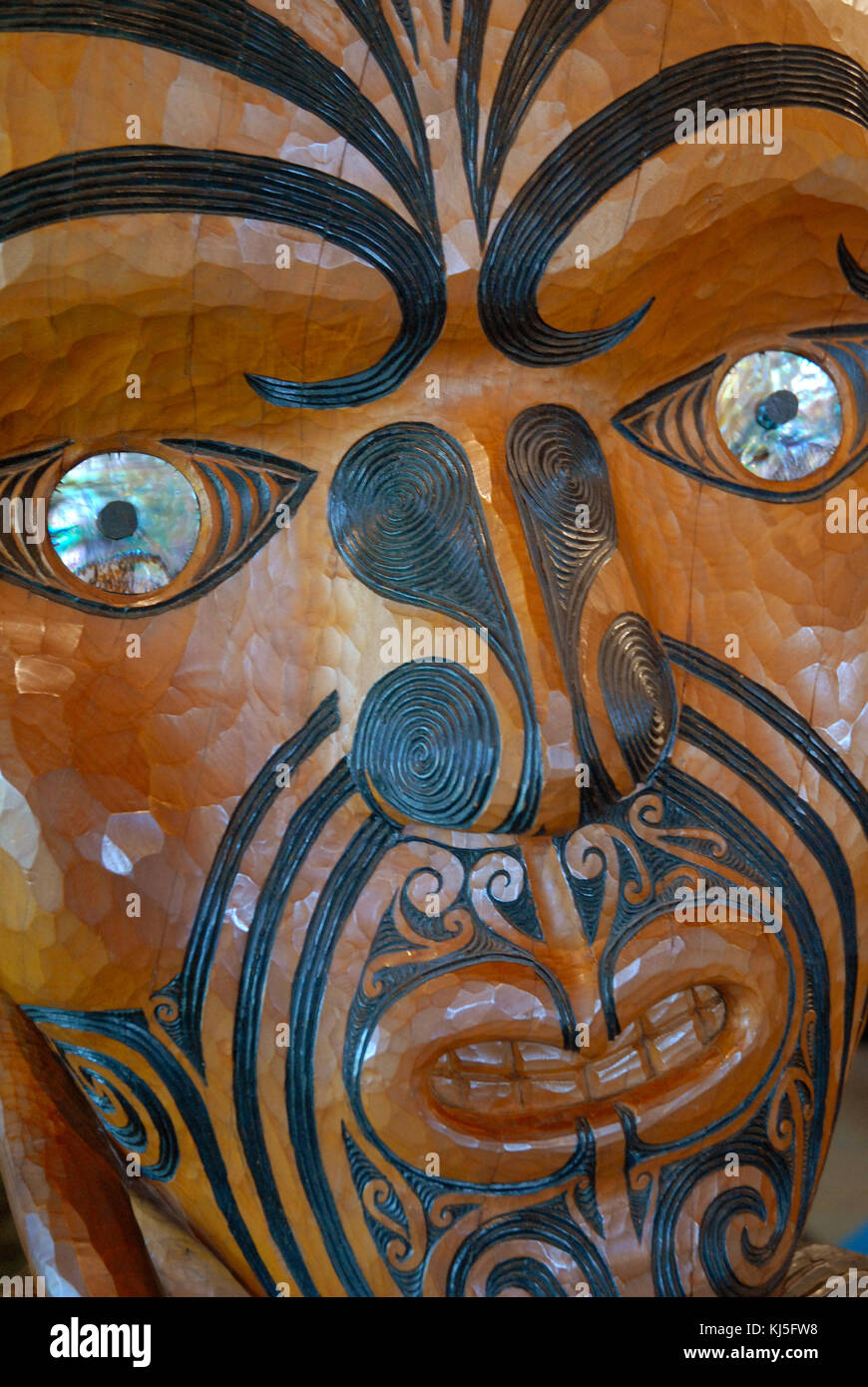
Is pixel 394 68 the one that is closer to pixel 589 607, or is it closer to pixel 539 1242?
pixel 589 607

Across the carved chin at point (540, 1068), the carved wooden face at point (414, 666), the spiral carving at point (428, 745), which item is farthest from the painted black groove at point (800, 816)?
the spiral carving at point (428, 745)

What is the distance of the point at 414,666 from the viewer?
1.34m

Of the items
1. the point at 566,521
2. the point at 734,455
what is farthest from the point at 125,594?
the point at 734,455

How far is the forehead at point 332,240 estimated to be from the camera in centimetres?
123

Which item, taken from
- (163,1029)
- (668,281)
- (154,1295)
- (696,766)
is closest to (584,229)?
(668,281)

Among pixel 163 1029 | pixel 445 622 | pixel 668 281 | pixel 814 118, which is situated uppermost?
pixel 814 118

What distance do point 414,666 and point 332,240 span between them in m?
0.38

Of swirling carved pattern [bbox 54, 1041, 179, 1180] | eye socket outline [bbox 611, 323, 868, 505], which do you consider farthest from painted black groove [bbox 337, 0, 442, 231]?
swirling carved pattern [bbox 54, 1041, 179, 1180]

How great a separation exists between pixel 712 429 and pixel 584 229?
0.27 meters

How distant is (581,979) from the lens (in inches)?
53.6

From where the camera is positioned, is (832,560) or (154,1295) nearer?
(154,1295)

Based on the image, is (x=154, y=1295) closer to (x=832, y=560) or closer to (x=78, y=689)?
(x=78, y=689)

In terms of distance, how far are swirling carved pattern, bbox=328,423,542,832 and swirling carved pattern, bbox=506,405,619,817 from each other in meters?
0.04

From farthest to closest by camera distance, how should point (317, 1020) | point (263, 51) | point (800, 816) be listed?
1. point (800, 816)
2. point (317, 1020)
3. point (263, 51)
